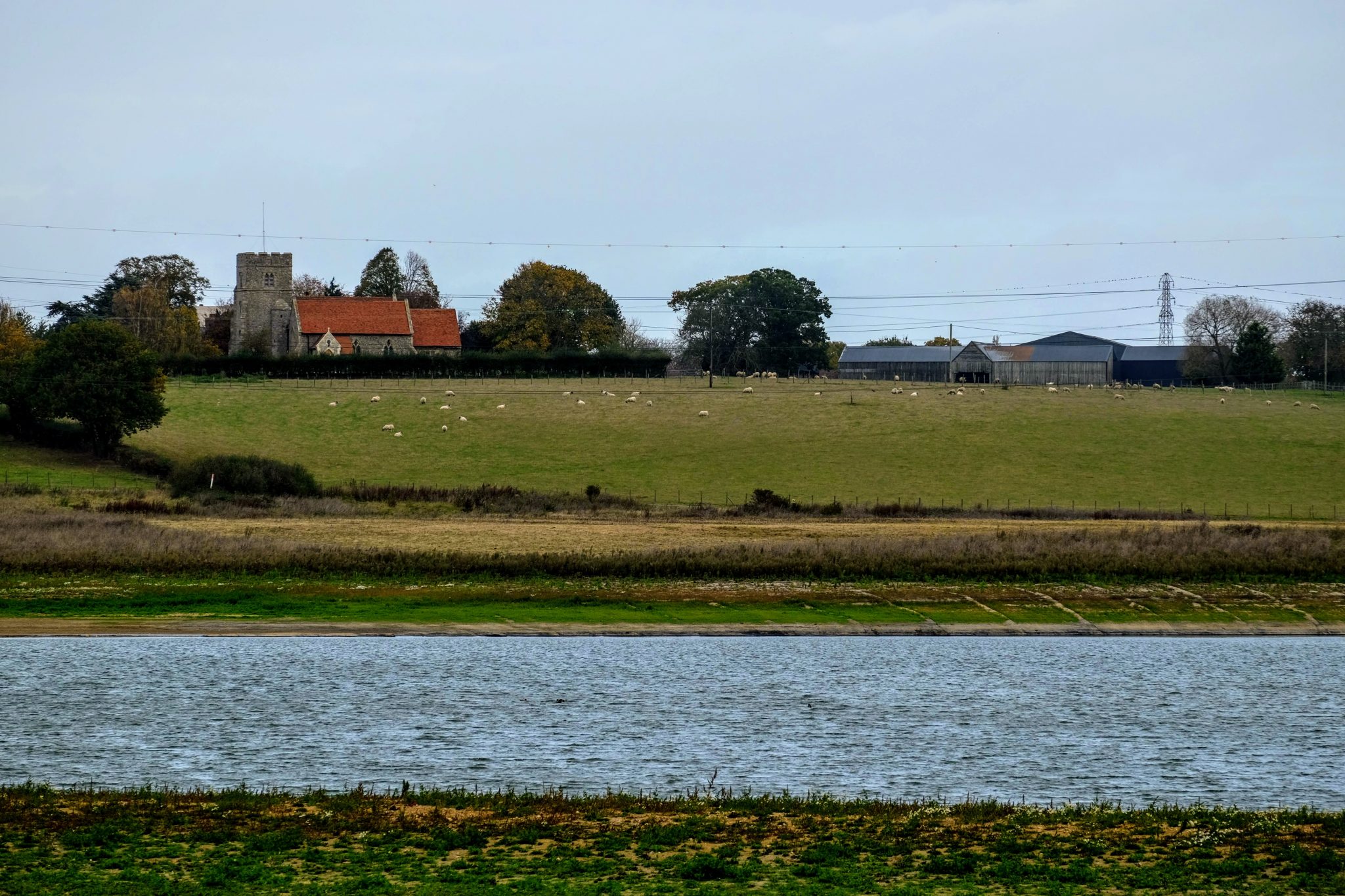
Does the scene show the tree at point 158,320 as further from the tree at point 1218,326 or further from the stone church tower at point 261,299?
the tree at point 1218,326

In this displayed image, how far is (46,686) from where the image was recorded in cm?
2925

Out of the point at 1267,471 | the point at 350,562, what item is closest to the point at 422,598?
the point at 350,562

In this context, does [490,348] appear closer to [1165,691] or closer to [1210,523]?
[1210,523]

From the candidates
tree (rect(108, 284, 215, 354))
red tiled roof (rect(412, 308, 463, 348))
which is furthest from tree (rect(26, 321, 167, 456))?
red tiled roof (rect(412, 308, 463, 348))

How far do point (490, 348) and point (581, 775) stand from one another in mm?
125857

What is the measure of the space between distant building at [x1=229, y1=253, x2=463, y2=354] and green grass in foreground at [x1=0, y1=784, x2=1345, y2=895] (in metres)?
116

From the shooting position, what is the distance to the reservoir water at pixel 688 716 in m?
22.3

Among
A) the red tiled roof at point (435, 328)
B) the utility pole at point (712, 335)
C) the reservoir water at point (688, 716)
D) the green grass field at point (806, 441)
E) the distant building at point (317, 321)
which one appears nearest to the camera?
the reservoir water at point (688, 716)

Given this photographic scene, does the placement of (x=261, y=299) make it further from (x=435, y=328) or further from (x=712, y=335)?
(x=712, y=335)

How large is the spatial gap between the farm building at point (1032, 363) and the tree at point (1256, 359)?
23077 millimetres

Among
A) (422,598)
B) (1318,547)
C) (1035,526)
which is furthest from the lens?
(1035,526)

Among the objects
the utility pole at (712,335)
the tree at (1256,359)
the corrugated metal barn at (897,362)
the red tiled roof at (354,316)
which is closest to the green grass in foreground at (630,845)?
the utility pole at (712,335)

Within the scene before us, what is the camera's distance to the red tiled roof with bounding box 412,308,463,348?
140 metres

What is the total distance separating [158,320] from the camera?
138875mm
